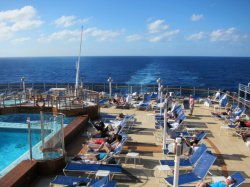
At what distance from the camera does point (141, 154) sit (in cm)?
945

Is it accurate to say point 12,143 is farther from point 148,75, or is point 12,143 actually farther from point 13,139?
point 148,75

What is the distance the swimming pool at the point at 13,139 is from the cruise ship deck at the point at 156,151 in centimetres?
170

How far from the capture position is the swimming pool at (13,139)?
9395 millimetres

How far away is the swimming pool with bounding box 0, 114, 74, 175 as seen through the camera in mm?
9395

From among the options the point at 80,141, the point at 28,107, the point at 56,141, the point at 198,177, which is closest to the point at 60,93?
the point at 28,107

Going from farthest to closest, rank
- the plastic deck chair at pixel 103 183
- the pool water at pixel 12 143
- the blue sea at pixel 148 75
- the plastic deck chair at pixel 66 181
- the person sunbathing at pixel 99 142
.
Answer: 1. the blue sea at pixel 148 75
2. the pool water at pixel 12 143
3. the person sunbathing at pixel 99 142
4. the plastic deck chair at pixel 66 181
5. the plastic deck chair at pixel 103 183

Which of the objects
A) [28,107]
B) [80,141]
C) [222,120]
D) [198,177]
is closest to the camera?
[198,177]

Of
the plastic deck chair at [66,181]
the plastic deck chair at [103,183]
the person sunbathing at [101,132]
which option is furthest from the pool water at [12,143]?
the plastic deck chair at [103,183]

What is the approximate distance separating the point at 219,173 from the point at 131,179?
2.43 m

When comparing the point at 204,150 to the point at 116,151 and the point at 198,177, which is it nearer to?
the point at 198,177

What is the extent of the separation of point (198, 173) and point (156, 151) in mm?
2783

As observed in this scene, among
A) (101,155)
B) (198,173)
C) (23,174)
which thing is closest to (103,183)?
(101,155)

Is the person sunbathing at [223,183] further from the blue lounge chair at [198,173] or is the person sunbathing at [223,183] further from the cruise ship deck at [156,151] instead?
the cruise ship deck at [156,151]

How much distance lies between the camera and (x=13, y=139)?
38.1ft
